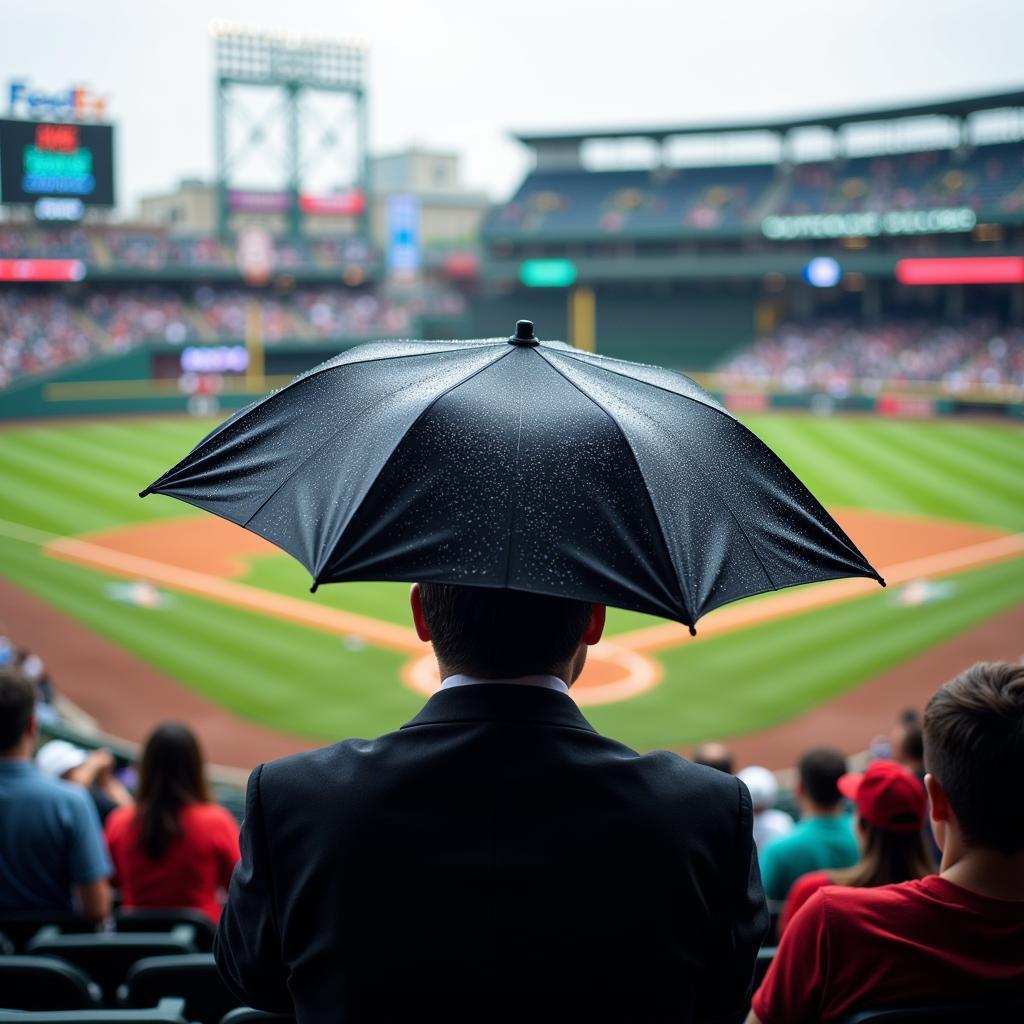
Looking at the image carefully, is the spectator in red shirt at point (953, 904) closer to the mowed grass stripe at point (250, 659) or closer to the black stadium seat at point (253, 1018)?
the black stadium seat at point (253, 1018)

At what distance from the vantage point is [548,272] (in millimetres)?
54406

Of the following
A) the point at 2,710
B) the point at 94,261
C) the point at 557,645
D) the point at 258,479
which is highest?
the point at 94,261

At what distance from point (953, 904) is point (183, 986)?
2511mm

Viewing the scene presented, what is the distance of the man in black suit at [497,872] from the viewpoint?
77.2 inches

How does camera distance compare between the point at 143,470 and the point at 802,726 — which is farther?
the point at 143,470

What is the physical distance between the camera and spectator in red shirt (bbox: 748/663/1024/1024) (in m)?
2.53

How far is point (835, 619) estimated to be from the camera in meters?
18.0

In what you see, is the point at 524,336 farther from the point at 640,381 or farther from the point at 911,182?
the point at 911,182

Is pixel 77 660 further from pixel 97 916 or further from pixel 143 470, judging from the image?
pixel 143 470

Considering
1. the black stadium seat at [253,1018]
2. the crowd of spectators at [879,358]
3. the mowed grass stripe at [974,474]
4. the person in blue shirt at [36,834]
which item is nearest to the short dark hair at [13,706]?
the person in blue shirt at [36,834]

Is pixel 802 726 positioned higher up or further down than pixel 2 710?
further down

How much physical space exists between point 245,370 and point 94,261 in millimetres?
7168

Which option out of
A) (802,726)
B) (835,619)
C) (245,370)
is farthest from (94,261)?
(802,726)

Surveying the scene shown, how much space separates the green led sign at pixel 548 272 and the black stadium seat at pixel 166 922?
166ft
